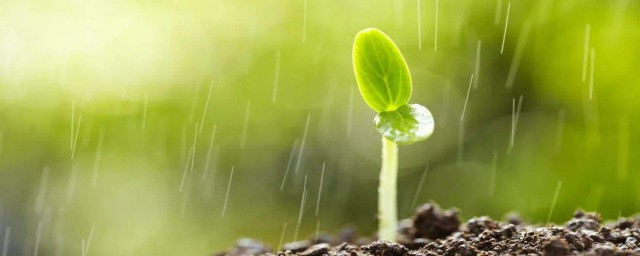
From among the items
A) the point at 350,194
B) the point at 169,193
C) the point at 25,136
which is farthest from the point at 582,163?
the point at 25,136

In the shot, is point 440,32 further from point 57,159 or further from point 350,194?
point 57,159

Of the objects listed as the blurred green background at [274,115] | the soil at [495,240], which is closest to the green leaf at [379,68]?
the soil at [495,240]

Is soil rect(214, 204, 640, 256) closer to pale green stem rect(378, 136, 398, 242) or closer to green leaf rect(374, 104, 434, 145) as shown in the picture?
pale green stem rect(378, 136, 398, 242)

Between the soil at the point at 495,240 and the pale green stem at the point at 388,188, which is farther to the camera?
the pale green stem at the point at 388,188

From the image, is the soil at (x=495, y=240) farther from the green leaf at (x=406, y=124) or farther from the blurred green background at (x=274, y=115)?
the blurred green background at (x=274, y=115)

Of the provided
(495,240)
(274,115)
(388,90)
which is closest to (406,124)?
(388,90)

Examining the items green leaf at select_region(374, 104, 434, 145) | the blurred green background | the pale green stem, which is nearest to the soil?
the pale green stem
